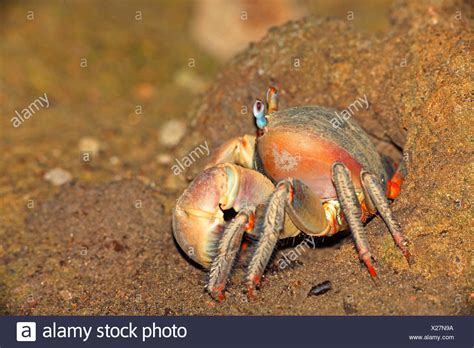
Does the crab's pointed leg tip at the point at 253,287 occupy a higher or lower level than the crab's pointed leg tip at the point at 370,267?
lower

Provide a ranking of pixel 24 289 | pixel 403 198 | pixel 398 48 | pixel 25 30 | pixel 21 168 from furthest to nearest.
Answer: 1. pixel 25 30
2. pixel 21 168
3. pixel 398 48
4. pixel 24 289
5. pixel 403 198

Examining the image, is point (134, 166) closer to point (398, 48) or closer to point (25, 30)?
point (398, 48)

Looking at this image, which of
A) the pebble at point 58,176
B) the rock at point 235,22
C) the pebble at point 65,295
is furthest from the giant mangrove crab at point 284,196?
the rock at point 235,22

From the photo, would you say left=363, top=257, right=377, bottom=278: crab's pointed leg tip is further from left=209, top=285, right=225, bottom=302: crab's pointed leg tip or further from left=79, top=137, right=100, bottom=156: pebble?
left=79, top=137, right=100, bottom=156: pebble

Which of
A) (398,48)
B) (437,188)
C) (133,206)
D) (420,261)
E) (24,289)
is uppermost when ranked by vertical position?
(398,48)

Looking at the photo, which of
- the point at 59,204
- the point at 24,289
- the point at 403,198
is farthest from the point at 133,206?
the point at 403,198

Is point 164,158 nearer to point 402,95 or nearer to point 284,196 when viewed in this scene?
point 402,95

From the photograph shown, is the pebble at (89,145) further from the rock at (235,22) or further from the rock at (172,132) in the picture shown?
the rock at (235,22)
